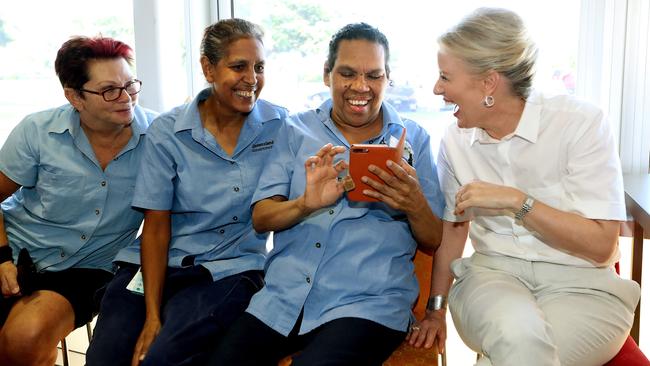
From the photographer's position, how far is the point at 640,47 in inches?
108

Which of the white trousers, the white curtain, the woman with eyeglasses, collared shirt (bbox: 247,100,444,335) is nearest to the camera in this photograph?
the white trousers

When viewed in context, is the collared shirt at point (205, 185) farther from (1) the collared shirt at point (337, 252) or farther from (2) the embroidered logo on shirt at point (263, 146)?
(1) the collared shirt at point (337, 252)

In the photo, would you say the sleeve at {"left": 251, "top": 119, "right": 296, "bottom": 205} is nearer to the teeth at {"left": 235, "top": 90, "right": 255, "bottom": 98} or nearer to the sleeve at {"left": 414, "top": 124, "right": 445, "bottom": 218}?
the teeth at {"left": 235, "top": 90, "right": 255, "bottom": 98}

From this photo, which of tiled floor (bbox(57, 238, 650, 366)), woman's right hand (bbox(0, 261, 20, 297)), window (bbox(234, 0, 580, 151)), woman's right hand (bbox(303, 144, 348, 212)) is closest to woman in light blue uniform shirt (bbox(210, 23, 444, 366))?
woman's right hand (bbox(303, 144, 348, 212))

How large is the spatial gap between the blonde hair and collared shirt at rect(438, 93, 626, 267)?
0.12m

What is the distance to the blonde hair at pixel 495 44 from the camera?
176 cm

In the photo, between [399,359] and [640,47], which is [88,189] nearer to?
[399,359]

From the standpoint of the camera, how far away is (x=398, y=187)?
182 cm

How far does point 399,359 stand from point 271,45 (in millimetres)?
1975

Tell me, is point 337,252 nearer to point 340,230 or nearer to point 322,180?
point 340,230

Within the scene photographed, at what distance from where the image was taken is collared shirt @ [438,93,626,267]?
173 cm

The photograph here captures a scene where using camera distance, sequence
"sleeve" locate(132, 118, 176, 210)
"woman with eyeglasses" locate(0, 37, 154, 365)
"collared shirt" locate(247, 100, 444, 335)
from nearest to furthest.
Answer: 1. "collared shirt" locate(247, 100, 444, 335)
2. "sleeve" locate(132, 118, 176, 210)
3. "woman with eyeglasses" locate(0, 37, 154, 365)

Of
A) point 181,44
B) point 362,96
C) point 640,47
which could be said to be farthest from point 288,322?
point 181,44

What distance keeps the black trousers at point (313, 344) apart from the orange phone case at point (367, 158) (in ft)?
1.21
